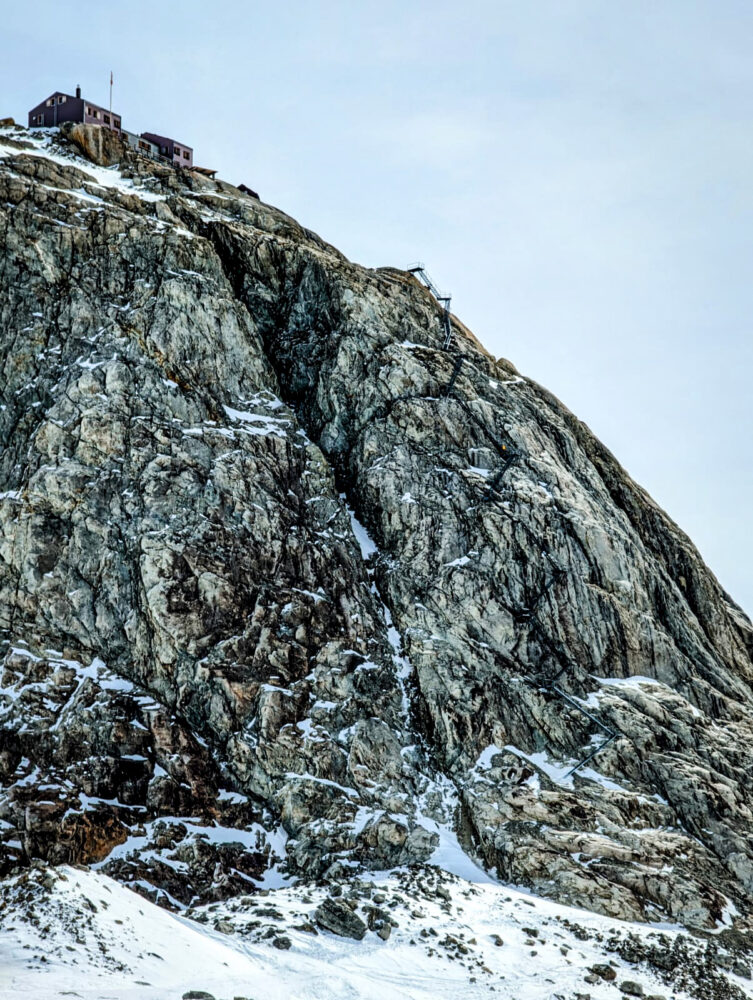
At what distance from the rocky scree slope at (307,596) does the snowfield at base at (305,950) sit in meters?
4.43

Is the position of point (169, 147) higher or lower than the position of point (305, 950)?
higher

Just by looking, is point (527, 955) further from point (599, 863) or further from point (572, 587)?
point (572, 587)

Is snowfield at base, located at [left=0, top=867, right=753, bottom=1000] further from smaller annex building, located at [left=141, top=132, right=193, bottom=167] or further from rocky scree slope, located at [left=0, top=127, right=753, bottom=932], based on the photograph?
smaller annex building, located at [left=141, top=132, right=193, bottom=167]

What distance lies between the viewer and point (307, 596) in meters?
50.7

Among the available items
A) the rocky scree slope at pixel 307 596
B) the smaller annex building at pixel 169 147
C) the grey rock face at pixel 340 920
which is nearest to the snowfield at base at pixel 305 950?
the grey rock face at pixel 340 920

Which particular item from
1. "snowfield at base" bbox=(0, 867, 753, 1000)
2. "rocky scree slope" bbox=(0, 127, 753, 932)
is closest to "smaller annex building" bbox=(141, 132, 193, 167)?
"rocky scree slope" bbox=(0, 127, 753, 932)

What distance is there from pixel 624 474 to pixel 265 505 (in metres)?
32.6

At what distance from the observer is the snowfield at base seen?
24641 millimetres

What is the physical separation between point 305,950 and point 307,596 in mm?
22425

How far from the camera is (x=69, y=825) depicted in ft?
129

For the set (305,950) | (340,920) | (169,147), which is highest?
(169,147)

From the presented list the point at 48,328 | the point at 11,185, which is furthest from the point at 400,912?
the point at 11,185

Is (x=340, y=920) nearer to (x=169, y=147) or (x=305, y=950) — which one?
(x=305, y=950)

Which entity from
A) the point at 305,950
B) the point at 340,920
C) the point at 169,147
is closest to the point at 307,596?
the point at 340,920
